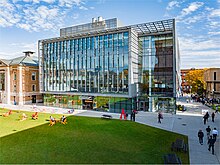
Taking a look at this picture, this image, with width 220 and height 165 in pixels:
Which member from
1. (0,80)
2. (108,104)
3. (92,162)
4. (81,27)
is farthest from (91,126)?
(0,80)

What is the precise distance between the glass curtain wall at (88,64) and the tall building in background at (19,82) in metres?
5.52

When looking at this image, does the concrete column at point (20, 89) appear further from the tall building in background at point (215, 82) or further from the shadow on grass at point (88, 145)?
the tall building in background at point (215, 82)

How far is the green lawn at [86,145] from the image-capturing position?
11.9 metres

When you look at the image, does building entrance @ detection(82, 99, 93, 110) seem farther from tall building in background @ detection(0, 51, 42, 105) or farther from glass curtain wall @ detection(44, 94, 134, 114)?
tall building in background @ detection(0, 51, 42, 105)

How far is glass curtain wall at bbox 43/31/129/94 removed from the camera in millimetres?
32281

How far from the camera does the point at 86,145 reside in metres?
14.4

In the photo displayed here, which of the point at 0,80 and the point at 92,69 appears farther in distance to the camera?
the point at 0,80

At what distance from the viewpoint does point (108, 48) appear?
110 ft

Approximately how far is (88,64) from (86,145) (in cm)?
2316

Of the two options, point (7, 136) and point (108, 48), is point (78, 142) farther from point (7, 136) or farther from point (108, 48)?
point (108, 48)

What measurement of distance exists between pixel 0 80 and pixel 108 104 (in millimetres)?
31464

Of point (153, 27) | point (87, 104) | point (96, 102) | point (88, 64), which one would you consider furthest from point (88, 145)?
point (153, 27)

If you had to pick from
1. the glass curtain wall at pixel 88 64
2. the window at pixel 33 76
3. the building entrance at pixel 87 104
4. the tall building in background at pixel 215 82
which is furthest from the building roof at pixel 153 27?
the tall building in background at pixel 215 82

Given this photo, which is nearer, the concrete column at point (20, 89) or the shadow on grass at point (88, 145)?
the shadow on grass at point (88, 145)
